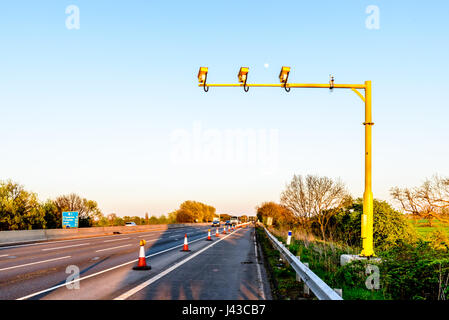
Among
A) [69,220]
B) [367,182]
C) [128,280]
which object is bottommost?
[69,220]

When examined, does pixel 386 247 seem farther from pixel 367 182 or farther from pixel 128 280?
pixel 128 280

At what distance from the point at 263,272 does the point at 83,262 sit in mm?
6507

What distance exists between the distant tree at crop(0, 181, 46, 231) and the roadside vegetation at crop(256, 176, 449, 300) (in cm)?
2601

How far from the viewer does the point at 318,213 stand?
123 ft

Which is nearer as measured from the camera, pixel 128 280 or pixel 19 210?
pixel 128 280

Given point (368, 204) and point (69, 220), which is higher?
point (368, 204)

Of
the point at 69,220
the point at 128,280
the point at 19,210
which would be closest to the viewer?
the point at 128,280

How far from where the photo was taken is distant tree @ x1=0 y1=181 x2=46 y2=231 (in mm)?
36406

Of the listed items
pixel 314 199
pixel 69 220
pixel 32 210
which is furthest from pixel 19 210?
pixel 314 199

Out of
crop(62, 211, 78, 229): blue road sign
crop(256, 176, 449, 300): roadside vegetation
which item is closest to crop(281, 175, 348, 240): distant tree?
crop(256, 176, 449, 300): roadside vegetation

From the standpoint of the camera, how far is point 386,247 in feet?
41.7

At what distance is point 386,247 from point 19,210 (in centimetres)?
3596
